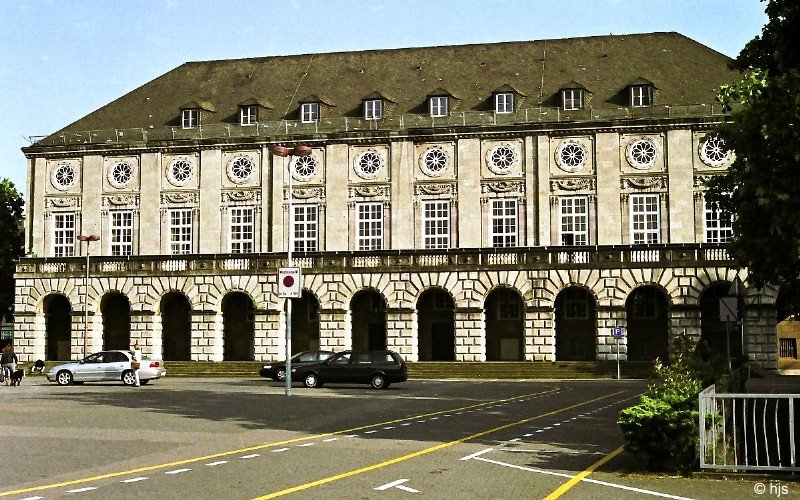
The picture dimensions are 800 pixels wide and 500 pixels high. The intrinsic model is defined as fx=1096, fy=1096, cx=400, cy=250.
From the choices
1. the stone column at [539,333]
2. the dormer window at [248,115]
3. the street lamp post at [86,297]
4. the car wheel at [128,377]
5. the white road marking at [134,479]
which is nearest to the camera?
the white road marking at [134,479]

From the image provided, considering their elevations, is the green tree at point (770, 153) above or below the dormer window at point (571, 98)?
below

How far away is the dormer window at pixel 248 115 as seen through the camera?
2630 inches

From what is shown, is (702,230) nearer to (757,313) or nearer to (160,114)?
(757,313)

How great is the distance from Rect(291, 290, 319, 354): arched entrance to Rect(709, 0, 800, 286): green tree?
4362 cm

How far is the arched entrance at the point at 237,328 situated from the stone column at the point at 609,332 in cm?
2114

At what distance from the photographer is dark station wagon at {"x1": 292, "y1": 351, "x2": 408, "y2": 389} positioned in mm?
45125

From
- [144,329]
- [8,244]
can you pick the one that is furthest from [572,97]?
[8,244]

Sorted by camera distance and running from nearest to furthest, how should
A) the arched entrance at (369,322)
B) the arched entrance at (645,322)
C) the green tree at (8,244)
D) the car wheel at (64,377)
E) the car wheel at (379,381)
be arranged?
the car wheel at (379,381)
the car wheel at (64,377)
the arched entrance at (645,322)
the arched entrance at (369,322)
the green tree at (8,244)

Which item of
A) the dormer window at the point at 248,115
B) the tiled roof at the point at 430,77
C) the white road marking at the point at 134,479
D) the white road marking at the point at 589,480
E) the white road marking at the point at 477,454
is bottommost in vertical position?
the white road marking at the point at 477,454

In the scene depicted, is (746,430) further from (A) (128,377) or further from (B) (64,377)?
(B) (64,377)

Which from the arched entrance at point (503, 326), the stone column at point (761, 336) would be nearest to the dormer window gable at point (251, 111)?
the arched entrance at point (503, 326)

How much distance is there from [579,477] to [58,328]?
5842cm

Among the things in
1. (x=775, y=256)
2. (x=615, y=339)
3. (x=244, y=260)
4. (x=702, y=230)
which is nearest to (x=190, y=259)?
(x=244, y=260)

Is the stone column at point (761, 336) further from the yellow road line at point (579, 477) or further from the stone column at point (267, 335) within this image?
the yellow road line at point (579, 477)
